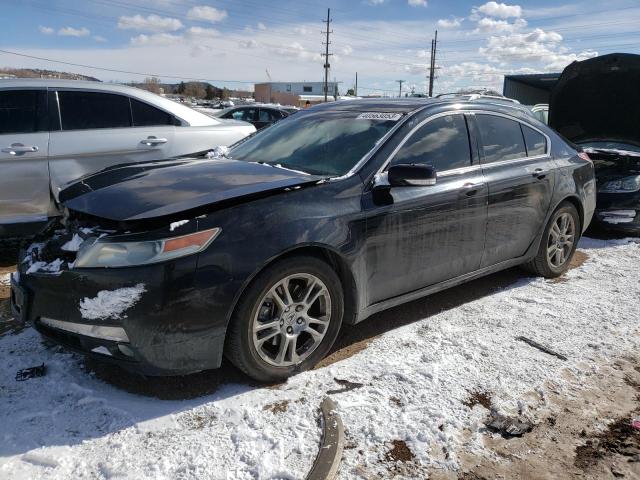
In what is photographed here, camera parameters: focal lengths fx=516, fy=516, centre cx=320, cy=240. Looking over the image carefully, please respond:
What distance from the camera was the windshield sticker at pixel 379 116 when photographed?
3.57 metres

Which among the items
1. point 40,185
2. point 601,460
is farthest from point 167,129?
point 601,460

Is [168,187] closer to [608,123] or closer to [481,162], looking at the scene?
[481,162]

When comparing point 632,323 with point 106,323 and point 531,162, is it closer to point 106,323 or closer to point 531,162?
point 531,162

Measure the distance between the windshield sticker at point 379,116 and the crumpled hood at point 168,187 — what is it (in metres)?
0.78

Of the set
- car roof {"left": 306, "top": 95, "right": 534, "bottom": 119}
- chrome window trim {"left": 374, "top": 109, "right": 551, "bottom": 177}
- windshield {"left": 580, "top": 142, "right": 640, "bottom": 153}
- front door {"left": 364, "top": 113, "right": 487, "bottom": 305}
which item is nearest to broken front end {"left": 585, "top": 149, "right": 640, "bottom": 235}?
windshield {"left": 580, "top": 142, "right": 640, "bottom": 153}

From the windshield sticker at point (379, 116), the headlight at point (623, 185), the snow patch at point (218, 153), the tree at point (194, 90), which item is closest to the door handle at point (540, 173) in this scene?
the windshield sticker at point (379, 116)

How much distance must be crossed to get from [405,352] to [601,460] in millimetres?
1213

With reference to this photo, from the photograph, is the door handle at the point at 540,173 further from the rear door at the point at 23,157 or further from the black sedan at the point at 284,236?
the rear door at the point at 23,157

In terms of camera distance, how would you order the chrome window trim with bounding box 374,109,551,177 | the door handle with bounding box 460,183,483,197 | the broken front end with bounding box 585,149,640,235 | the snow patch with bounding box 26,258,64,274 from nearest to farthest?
the snow patch with bounding box 26,258,64,274 < the chrome window trim with bounding box 374,109,551,177 < the door handle with bounding box 460,183,483,197 < the broken front end with bounding box 585,149,640,235

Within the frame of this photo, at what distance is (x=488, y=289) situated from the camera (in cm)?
453

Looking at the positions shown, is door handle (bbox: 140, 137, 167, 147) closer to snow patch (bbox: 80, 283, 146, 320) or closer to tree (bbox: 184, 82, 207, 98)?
snow patch (bbox: 80, 283, 146, 320)

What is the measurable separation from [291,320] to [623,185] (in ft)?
17.9

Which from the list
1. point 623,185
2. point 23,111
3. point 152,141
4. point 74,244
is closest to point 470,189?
point 74,244

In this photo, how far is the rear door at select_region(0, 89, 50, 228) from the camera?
4.66 m
